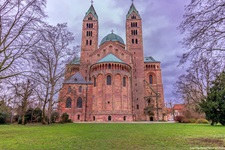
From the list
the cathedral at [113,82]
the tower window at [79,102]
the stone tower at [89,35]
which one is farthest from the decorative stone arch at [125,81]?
the stone tower at [89,35]

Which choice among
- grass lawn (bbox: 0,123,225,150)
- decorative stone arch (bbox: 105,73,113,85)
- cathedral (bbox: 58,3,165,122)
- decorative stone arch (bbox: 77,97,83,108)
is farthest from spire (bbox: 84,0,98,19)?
grass lawn (bbox: 0,123,225,150)

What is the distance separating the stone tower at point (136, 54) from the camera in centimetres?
5088

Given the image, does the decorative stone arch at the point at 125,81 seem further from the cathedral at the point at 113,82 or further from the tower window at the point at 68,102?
the tower window at the point at 68,102

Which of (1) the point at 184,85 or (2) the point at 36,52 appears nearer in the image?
(2) the point at 36,52

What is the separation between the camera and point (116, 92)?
42.1 metres

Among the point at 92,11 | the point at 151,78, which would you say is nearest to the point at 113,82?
the point at 151,78

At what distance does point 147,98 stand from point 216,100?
1192 inches

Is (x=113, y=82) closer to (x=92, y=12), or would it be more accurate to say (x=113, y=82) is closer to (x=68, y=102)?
(x=68, y=102)

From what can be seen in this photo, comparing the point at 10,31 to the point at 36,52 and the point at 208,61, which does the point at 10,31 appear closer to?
the point at 36,52

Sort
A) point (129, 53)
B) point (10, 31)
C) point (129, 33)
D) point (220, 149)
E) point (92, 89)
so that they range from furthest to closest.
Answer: point (129, 33), point (129, 53), point (92, 89), point (10, 31), point (220, 149)

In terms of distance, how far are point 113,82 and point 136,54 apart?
702 inches

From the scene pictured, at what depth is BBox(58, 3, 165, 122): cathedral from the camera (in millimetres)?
41562

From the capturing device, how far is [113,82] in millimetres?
42531

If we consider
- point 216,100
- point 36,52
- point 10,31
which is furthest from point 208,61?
point 216,100
